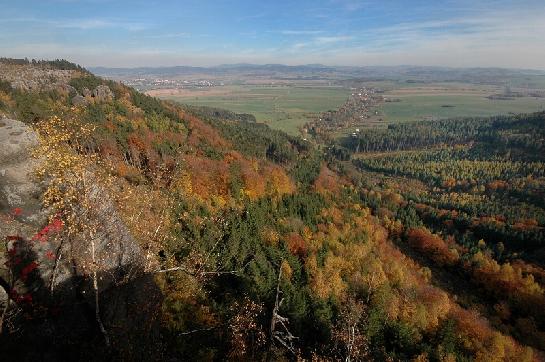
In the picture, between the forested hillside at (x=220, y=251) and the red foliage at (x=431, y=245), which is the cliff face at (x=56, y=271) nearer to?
the forested hillside at (x=220, y=251)

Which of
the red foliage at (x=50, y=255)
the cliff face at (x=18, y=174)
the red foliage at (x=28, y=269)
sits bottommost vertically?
the red foliage at (x=28, y=269)

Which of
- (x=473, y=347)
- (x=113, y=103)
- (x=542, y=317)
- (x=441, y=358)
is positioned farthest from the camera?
(x=113, y=103)

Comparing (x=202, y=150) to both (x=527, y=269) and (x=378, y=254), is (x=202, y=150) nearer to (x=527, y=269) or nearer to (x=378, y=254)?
(x=378, y=254)

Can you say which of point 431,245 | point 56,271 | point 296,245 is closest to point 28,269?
point 56,271

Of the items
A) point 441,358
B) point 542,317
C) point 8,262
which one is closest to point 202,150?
point 441,358

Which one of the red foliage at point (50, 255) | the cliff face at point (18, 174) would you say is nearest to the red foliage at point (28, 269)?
the red foliage at point (50, 255)

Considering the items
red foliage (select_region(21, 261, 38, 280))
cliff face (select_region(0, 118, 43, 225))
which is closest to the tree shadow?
red foliage (select_region(21, 261, 38, 280))

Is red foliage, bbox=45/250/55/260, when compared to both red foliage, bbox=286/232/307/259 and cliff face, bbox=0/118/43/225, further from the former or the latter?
red foliage, bbox=286/232/307/259

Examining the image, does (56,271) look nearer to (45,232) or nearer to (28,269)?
(28,269)

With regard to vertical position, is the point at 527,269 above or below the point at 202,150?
below
